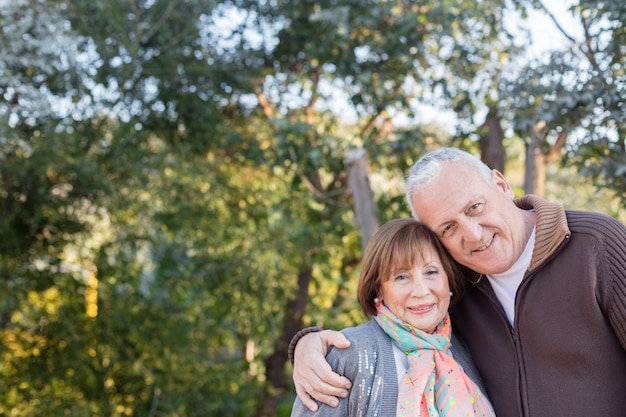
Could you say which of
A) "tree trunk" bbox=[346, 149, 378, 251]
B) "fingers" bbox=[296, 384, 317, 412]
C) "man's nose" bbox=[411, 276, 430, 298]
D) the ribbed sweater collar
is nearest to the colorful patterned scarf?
"man's nose" bbox=[411, 276, 430, 298]

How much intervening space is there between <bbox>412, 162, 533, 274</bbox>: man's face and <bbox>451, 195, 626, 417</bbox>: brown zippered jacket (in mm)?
100

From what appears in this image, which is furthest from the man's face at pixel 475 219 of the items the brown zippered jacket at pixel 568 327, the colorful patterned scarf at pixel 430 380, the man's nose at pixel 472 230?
the colorful patterned scarf at pixel 430 380

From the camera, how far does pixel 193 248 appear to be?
6.29 meters

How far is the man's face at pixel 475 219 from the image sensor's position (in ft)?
6.98

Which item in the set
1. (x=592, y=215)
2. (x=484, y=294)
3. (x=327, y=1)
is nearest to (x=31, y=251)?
(x=327, y=1)

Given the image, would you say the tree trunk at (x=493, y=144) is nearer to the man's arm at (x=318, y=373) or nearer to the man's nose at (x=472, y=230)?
the man's nose at (x=472, y=230)

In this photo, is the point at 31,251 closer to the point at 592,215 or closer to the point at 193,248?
the point at 193,248

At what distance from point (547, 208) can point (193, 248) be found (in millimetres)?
4577

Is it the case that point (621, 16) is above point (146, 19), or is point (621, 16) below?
below

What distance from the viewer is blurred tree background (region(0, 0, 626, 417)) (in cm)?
466

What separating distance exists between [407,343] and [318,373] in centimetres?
30

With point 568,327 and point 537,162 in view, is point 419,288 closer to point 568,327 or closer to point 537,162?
point 568,327

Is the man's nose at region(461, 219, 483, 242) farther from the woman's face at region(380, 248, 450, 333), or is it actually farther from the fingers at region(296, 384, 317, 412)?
the fingers at region(296, 384, 317, 412)

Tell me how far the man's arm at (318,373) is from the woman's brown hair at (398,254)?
0.79ft
